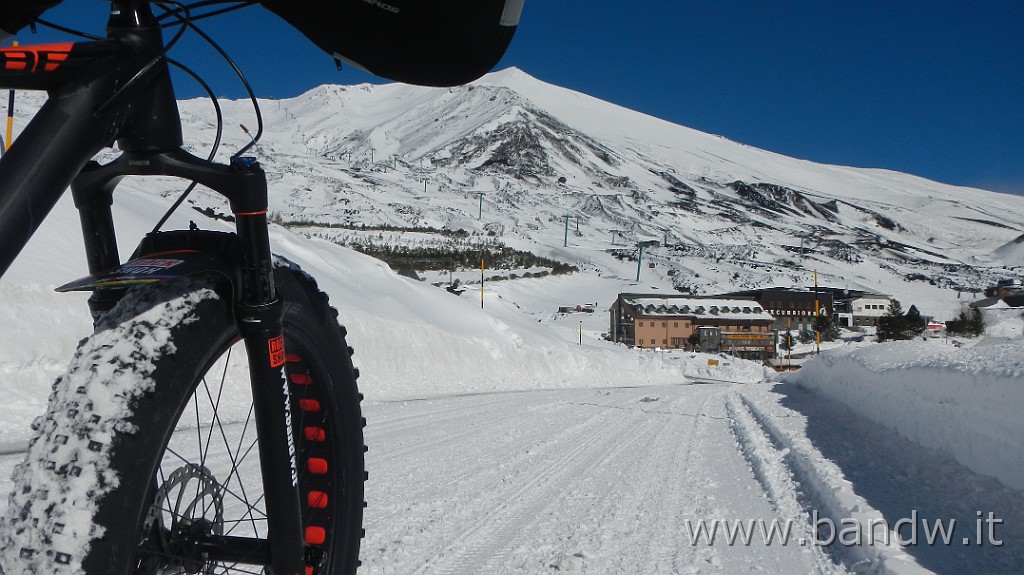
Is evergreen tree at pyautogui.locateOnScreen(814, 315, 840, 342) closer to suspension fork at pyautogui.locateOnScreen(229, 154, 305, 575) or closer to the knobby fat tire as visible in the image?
suspension fork at pyautogui.locateOnScreen(229, 154, 305, 575)

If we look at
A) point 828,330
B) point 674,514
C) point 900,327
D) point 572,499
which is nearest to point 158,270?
point 674,514

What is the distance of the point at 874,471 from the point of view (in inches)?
211

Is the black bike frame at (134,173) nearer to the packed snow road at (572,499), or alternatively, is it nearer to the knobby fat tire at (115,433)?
the knobby fat tire at (115,433)

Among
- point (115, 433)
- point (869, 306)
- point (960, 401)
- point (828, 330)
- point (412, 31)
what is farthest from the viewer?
point (869, 306)

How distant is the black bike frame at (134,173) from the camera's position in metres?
1.28

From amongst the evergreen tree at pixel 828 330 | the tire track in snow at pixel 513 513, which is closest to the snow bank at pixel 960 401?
the tire track in snow at pixel 513 513

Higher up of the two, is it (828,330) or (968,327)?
(968,327)

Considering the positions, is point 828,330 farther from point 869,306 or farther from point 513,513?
point 513,513

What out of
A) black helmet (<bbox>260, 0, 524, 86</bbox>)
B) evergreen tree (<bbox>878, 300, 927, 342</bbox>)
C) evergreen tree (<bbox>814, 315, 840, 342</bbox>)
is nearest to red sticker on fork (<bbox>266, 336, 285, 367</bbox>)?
black helmet (<bbox>260, 0, 524, 86</bbox>)

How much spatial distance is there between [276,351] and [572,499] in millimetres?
3469

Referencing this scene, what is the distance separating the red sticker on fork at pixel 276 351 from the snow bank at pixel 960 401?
Answer: 4.43 metres

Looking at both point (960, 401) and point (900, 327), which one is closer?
point (960, 401)

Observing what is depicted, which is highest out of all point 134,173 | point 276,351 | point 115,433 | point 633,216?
point 633,216

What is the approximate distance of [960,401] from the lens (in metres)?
5.44
